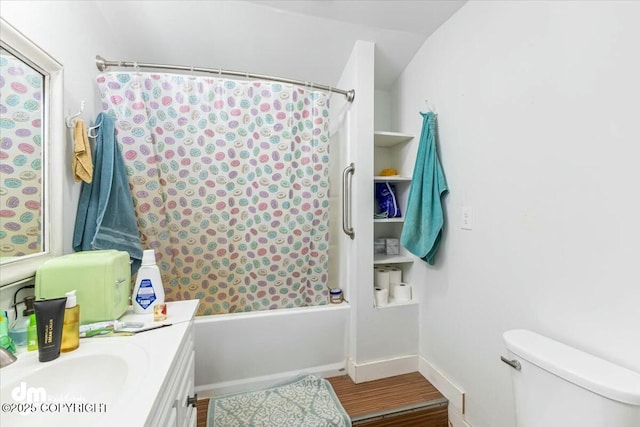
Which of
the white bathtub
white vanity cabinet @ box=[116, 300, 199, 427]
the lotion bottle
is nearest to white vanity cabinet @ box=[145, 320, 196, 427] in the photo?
white vanity cabinet @ box=[116, 300, 199, 427]

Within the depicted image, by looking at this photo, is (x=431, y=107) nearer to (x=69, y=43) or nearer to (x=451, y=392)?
(x=451, y=392)

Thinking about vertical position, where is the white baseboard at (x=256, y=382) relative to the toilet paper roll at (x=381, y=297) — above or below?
below

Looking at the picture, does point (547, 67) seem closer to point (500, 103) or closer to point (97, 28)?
point (500, 103)

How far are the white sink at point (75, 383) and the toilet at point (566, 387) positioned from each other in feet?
3.85

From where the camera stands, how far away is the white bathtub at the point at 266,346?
152cm

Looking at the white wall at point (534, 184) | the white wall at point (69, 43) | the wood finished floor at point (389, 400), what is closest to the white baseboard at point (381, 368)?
the wood finished floor at point (389, 400)

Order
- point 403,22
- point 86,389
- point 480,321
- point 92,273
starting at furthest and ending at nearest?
point 403,22 → point 480,321 → point 92,273 → point 86,389

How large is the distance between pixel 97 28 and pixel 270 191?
123 centimetres

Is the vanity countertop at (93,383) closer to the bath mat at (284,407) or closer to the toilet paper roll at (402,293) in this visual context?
the bath mat at (284,407)

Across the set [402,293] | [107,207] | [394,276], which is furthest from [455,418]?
[107,207]

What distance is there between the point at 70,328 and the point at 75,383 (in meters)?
0.15

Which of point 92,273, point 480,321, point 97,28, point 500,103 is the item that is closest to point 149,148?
point 97,28

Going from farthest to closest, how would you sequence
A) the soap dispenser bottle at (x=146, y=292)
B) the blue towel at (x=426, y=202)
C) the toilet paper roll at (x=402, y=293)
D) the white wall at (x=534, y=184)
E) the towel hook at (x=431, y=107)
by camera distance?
the toilet paper roll at (x=402, y=293) → the towel hook at (x=431, y=107) → the blue towel at (x=426, y=202) → the soap dispenser bottle at (x=146, y=292) → the white wall at (x=534, y=184)

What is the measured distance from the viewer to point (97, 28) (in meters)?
1.40
